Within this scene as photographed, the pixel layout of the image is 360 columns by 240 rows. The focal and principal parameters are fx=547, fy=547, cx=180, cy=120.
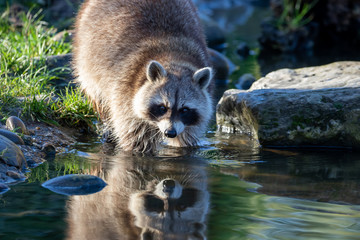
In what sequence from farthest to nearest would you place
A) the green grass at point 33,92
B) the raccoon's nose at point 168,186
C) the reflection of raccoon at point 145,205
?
the green grass at point 33,92, the raccoon's nose at point 168,186, the reflection of raccoon at point 145,205

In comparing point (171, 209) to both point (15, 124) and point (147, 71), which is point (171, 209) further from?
point (15, 124)

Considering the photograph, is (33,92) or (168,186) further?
(33,92)

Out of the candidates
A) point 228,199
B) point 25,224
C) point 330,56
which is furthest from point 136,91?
point 330,56

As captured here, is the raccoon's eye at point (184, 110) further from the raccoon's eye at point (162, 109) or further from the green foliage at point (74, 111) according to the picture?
the green foliage at point (74, 111)

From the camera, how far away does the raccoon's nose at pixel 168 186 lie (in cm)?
338

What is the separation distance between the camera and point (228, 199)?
3215 millimetres

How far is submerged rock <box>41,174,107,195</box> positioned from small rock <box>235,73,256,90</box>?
396 centimetres

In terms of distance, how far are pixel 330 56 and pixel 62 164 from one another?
6.47m

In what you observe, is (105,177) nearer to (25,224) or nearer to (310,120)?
(25,224)

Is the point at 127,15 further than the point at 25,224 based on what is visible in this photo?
Yes

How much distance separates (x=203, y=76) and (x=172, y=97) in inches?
13.3

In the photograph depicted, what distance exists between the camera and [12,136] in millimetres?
4145

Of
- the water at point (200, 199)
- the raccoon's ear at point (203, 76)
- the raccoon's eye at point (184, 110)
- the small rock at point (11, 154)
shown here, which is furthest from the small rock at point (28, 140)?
the raccoon's ear at point (203, 76)

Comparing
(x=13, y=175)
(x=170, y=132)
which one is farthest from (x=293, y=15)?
→ (x=13, y=175)
